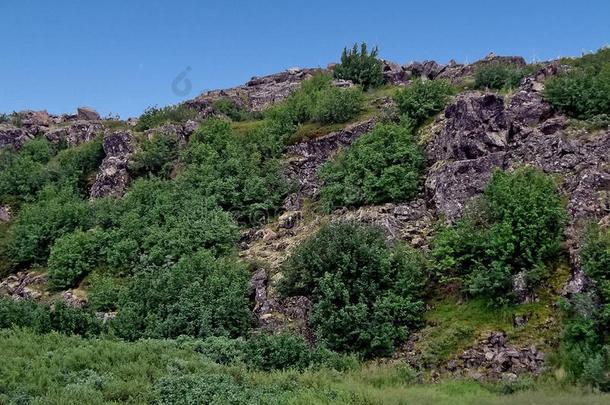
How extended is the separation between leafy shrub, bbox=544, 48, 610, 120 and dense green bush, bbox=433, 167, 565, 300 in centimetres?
631

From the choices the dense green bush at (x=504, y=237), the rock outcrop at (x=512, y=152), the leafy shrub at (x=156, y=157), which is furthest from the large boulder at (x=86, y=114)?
the dense green bush at (x=504, y=237)

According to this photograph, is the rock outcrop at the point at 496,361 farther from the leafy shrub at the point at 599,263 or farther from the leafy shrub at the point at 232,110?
the leafy shrub at the point at 232,110

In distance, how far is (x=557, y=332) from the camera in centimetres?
1769

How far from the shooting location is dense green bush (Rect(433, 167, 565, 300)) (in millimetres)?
19641

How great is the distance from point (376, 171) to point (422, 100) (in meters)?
7.09

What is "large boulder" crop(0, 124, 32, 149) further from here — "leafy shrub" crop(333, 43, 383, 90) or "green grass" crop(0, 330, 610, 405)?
"green grass" crop(0, 330, 610, 405)

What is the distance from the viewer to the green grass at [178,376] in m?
14.6

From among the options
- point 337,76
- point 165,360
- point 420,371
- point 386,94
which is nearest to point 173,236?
point 165,360

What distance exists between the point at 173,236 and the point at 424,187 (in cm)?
1309

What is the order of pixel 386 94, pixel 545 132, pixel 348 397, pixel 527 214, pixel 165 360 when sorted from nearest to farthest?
pixel 348 397
pixel 165 360
pixel 527 214
pixel 545 132
pixel 386 94

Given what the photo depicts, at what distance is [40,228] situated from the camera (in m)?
34.3

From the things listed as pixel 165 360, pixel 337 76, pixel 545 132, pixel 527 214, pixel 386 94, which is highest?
pixel 337 76

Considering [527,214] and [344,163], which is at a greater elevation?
[344,163]

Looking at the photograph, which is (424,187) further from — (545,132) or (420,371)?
(420,371)
